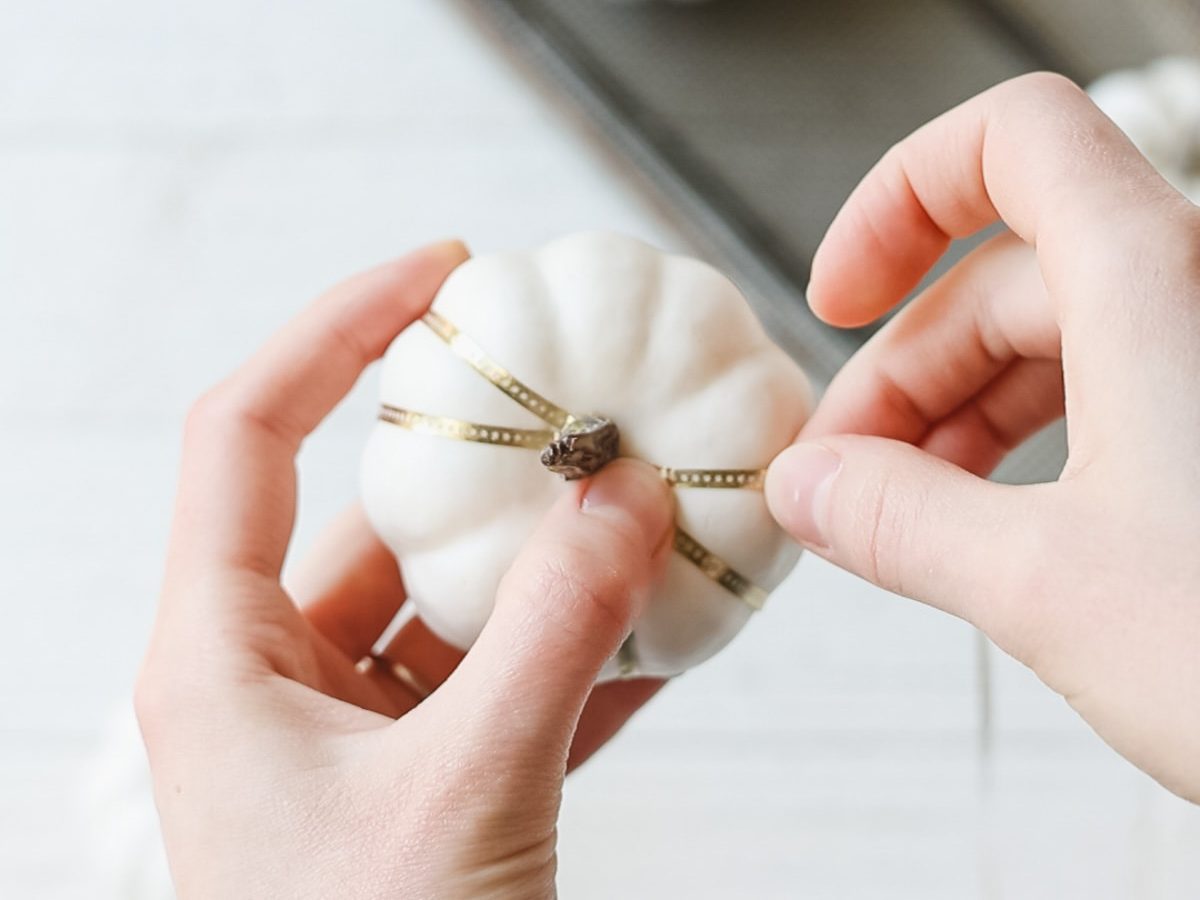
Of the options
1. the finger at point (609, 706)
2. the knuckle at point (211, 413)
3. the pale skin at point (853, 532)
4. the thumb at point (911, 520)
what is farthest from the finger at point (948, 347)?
the knuckle at point (211, 413)

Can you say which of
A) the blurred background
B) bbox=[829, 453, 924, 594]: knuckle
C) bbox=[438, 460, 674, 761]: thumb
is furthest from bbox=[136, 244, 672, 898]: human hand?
the blurred background

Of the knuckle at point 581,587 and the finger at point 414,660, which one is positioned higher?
the knuckle at point 581,587

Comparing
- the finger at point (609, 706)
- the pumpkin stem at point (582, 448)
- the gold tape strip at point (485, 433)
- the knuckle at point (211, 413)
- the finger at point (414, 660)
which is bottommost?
the finger at point (609, 706)

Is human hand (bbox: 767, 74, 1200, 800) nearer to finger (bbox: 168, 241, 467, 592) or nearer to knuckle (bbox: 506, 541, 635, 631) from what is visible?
knuckle (bbox: 506, 541, 635, 631)

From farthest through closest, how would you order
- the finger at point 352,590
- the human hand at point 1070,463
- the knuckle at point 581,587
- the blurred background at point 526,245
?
the blurred background at point 526,245 → the finger at point 352,590 → the knuckle at point 581,587 → the human hand at point 1070,463

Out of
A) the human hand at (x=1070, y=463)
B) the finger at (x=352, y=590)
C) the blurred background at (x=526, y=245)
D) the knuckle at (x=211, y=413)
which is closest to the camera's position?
the human hand at (x=1070, y=463)

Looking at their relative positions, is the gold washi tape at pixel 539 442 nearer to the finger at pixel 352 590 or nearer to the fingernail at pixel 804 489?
the fingernail at pixel 804 489

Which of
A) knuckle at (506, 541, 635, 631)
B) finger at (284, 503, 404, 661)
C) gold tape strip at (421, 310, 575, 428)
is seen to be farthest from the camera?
finger at (284, 503, 404, 661)

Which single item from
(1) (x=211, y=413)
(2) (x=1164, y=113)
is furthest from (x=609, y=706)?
(2) (x=1164, y=113)

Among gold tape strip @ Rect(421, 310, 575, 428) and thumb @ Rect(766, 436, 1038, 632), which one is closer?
thumb @ Rect(766, 436, 1038, 632)
